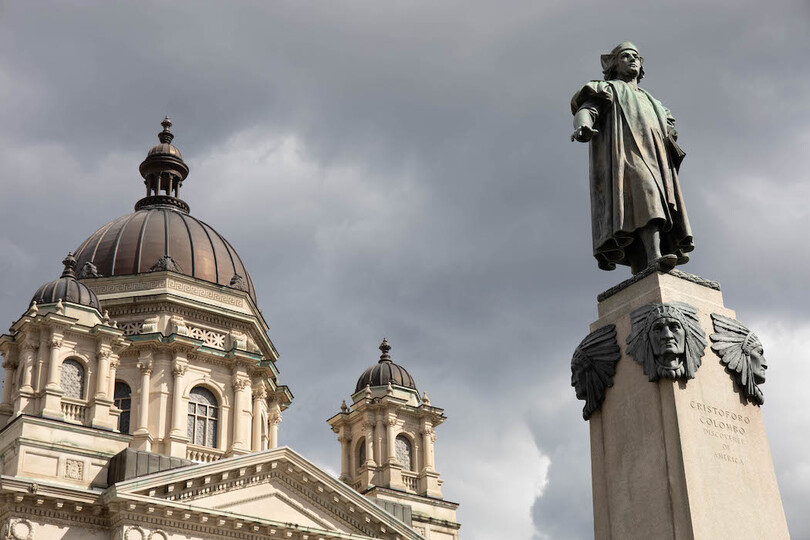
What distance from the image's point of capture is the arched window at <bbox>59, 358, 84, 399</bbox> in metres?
40.6

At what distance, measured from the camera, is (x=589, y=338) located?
9742mm

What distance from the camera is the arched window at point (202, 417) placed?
5022cm

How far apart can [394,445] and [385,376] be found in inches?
154

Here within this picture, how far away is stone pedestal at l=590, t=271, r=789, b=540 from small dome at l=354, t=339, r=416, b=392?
43879 mm

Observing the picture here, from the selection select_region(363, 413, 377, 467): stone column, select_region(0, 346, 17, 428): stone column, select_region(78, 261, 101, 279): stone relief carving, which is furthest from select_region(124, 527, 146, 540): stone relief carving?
select_region(78, 261, 101, 279): stone relief carving

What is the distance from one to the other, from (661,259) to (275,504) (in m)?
32.8

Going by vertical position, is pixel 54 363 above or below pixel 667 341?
above

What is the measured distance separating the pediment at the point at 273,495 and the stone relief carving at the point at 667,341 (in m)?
29.6

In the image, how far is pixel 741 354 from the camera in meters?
9.26

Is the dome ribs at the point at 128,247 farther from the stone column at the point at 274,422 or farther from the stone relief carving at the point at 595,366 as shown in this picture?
the stone relief carving at the point at 595,366

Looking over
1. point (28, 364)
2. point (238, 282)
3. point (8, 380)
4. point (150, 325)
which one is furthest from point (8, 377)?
point (238, 282)

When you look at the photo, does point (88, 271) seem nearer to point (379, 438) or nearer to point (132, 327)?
point (132, 327)

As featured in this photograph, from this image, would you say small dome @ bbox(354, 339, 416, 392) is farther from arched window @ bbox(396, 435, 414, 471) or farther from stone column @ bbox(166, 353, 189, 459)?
stone column @ bbox(166, 353, 189, 459)

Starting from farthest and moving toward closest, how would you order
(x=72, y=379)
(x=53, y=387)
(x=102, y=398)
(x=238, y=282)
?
(x=238, y=282), (x=72, y=379), (x=102, y=398), (x=53, y=387)
